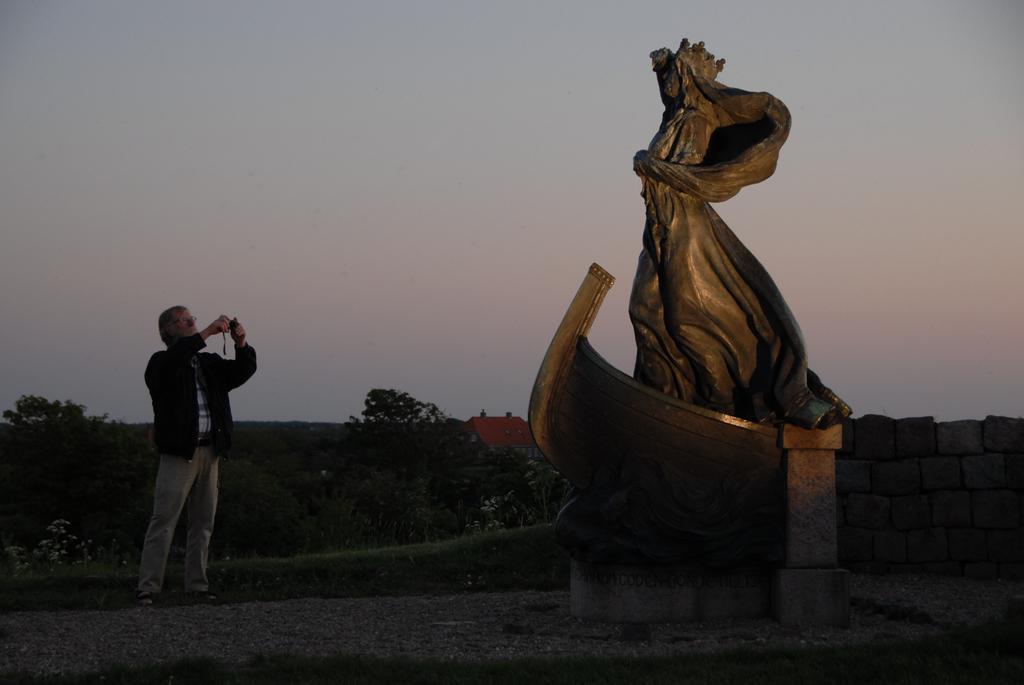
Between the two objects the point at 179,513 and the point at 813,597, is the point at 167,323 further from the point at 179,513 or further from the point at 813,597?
the point at 813,597

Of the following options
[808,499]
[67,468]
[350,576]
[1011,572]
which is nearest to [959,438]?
[1011,572]

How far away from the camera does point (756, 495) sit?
780 cm

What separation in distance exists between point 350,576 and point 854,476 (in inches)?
168

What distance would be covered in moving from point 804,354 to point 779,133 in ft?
→ 4.74

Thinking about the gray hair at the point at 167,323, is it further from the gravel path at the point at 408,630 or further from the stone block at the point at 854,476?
the stone block at the point at 854,476

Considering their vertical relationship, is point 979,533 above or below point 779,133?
below

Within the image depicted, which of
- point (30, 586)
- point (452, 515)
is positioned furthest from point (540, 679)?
point (452, 515)

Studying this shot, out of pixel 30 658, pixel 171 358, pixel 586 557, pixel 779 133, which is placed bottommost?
pixel 30 658

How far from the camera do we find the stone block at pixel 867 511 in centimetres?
1034

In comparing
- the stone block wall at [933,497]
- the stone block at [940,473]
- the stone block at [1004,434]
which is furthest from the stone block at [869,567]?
the stone block at [1004,434]

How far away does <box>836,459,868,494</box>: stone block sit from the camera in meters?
10.4

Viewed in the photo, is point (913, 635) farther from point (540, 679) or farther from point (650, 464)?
point (540, 679)

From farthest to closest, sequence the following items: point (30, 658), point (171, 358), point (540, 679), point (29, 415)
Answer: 1. point (29, 415)
2. point (171, 358)
3. point (30, 658)
4. point (540, 679)

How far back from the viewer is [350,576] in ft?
32.3
